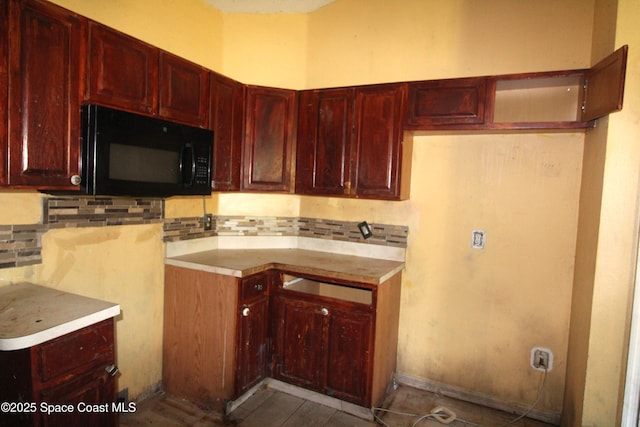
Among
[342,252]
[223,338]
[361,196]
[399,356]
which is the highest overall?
[361,196]

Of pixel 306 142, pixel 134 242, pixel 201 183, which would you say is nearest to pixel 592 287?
pixel 306 142

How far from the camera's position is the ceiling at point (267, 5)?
260 centimetres

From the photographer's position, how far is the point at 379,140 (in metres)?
2.36

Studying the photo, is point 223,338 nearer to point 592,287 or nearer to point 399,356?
point 399,356

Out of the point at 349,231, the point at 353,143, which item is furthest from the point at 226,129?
the point at 349,231

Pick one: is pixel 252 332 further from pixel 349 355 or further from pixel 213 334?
pixel 349 355

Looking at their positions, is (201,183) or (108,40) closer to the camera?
(108,40)

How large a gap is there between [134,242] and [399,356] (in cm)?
196

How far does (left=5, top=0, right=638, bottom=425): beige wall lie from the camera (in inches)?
84.3

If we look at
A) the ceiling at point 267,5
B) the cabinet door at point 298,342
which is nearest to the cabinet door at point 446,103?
the ceiling at point 267,5

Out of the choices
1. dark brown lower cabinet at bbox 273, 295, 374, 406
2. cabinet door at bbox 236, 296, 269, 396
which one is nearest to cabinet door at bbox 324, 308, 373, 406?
dark brown lower cabinet at bbox 273, 295, 374, 406

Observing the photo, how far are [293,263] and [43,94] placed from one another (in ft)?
5.10

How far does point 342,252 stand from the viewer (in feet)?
9.12

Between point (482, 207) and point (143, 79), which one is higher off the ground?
point (143, 79)
